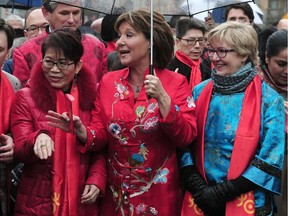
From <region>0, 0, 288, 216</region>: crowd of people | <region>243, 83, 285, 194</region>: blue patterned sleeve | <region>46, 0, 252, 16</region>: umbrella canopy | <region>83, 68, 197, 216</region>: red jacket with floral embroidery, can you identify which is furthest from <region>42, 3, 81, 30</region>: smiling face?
<region>243, 83, 285, 194</region>: blue patterned sleeve

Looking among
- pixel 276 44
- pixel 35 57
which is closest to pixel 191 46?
pixel 276 44

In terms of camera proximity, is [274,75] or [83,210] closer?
[83,210]

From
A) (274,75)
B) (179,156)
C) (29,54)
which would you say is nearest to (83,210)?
(179,156)

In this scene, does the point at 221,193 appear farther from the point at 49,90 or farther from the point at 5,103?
the point at 5,103

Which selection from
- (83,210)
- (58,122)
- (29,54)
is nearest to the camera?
(58,122)

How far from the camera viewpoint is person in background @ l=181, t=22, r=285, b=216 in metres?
4.71

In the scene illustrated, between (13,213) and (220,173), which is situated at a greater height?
(220,173)

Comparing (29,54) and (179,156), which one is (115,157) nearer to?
(179,156)

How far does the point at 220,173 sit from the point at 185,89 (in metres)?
0.63

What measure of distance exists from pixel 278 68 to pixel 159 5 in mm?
1167

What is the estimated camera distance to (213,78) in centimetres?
500

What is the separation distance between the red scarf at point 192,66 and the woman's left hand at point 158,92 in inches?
69.6

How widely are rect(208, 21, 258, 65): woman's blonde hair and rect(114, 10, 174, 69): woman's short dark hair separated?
322 mm

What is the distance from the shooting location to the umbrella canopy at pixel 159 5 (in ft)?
17.2
